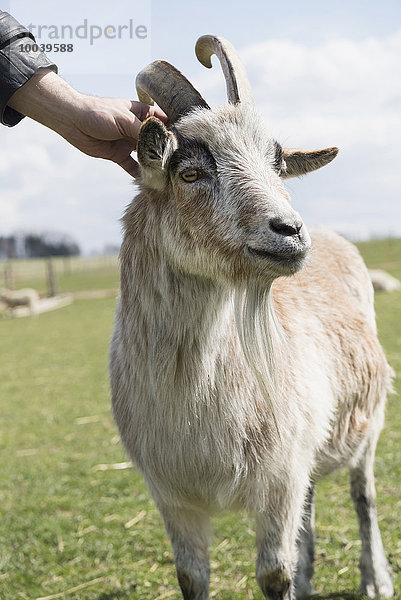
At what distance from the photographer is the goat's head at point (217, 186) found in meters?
2.21

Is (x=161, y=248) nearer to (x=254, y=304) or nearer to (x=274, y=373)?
(x=254, y=304)

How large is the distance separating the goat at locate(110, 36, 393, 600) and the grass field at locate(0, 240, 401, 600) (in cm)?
37

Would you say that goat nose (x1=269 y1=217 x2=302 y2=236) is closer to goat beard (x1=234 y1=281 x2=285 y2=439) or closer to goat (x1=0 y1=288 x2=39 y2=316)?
goat beard (x1=234 y1=281 x2=285 y2=439)

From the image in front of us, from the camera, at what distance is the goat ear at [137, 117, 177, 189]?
2.24 meters

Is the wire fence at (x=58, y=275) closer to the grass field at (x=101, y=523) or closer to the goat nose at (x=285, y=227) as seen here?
the grass field at (x=101, y=523)

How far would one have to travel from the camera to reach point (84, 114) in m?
2.68

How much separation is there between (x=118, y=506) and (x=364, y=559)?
6.92ft

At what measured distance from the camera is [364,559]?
11.8ft

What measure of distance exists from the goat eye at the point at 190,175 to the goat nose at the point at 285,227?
41cm

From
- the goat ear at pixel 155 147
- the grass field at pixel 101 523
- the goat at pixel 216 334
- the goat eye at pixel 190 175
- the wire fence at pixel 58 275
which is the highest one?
the goat ear at pixel 155 147

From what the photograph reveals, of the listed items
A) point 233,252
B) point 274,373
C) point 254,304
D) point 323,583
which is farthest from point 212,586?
point 233,252

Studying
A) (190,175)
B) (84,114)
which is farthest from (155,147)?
(84,114)

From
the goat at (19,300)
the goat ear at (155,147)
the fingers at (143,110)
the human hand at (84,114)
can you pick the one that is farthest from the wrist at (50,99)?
the goat at (19,300)

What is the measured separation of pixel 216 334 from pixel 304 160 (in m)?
0.85
